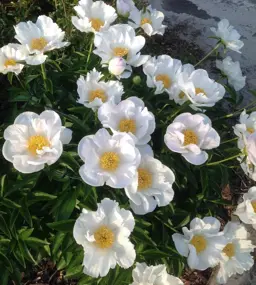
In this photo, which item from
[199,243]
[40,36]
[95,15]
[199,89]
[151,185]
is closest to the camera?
[151,185]

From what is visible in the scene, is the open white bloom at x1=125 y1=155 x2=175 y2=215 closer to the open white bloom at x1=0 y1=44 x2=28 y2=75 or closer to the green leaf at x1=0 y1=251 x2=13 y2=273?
the green leaf at x1=0 y1=251 x2=13 y2=273

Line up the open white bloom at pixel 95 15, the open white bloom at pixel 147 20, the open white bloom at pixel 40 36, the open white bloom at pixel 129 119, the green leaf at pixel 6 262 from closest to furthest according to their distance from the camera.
→ the open white bloom at pixel 129 119 → the green leaf at pixel 6 262 → the open white bloom at pixel 40 36 → the open white bloom at pixel 95 15 → the open white bloom at pixel 147 20

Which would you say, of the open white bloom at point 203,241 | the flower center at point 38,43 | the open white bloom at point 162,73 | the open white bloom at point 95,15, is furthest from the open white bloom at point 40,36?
the open white bloom at point 203,241

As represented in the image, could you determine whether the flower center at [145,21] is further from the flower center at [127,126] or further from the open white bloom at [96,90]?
the flower center at [127,126]

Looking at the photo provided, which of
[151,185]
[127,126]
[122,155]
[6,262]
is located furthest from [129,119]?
[6,262]

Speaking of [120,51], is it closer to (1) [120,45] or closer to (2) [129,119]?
(1) [120,45]
